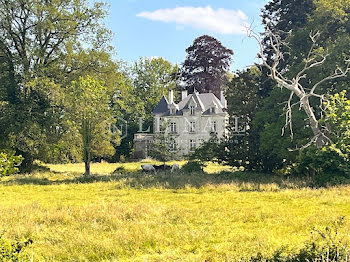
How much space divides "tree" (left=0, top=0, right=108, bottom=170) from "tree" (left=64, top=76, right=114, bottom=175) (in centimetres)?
173

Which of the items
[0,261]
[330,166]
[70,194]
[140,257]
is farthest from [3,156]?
[330,166]

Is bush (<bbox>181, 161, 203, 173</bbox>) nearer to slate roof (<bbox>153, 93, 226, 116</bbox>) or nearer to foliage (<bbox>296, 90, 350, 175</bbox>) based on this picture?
foliage (<bbox>296, 90, 350, 175</bbox>)

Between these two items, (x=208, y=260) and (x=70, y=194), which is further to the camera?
(x=70, y=194)

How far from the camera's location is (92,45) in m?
31.4

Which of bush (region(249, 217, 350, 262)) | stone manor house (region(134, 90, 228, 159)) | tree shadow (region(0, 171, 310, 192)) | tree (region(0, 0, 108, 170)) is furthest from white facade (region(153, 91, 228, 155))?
bush (region(249, 217, 350, 262))

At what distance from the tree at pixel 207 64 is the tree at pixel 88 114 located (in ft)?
94.7

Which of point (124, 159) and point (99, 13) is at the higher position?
point (99, 13)

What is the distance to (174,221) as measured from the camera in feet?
35.4

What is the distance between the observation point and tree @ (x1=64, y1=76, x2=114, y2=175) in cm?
2678

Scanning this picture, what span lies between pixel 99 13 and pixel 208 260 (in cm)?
2770

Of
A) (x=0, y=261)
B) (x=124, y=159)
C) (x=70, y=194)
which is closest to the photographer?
(x=0, y=261)

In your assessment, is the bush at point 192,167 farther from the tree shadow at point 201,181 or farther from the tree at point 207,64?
the tree at point 207,64

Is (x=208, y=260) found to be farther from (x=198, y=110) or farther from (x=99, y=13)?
(x=198, y=110)

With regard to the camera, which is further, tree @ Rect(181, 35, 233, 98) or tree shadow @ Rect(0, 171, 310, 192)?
tree @ Rect(181, 35, 233, 98)
